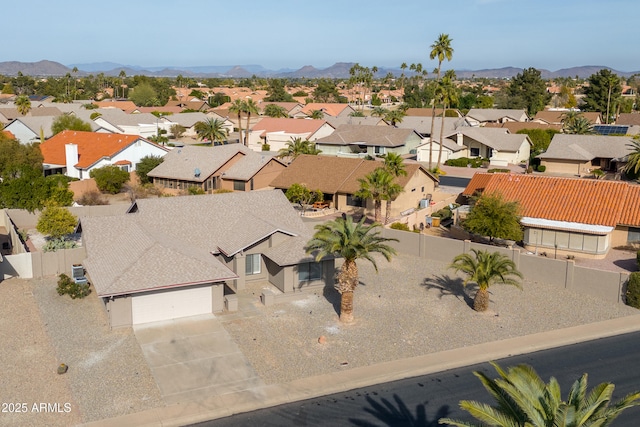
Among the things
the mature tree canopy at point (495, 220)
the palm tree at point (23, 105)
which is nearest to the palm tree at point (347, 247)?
the mature tree canopy at point (495, 220)

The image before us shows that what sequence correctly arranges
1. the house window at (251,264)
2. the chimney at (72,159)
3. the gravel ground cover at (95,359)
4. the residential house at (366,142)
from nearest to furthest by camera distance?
the gravel ground cover at (95,359)
the house window at (251,264)
the chimney at (72,159)
the residential house at (366,142)

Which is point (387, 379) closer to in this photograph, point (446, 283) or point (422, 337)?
point (422, 337)

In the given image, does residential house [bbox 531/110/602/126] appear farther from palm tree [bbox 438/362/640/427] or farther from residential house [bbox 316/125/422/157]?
palm tree [bbox 438/362/640/427]

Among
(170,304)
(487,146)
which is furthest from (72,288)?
(487,146)

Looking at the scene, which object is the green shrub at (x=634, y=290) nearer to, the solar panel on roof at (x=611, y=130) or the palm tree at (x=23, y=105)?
the solar panel on roof at (x=611, y=130)

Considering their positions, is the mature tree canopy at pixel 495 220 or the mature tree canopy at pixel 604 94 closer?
the mature tree canopy at pixel 495 220

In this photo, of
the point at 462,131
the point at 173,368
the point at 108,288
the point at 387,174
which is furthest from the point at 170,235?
the point at 462,131

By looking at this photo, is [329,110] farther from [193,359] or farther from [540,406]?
[540,406]
